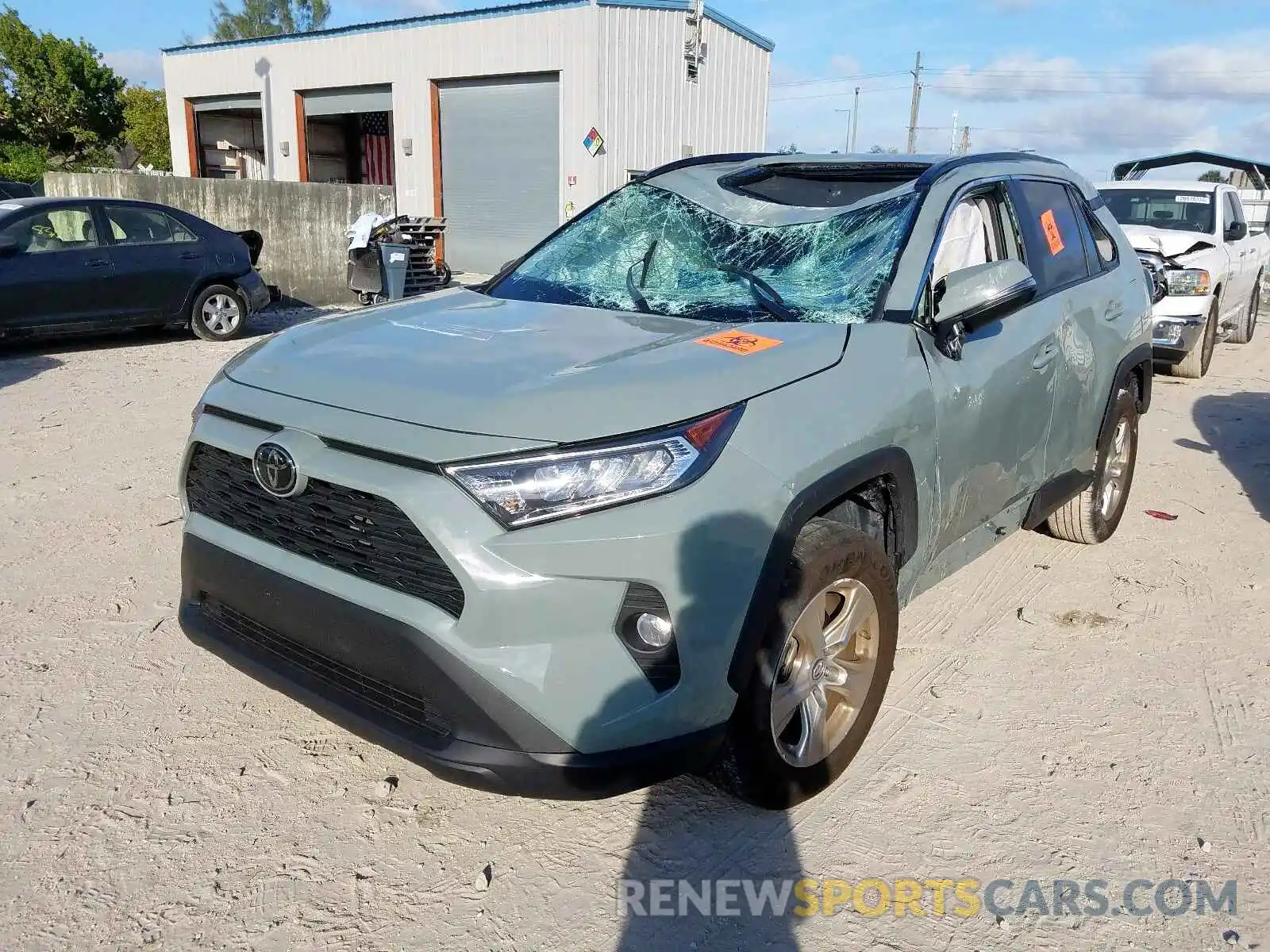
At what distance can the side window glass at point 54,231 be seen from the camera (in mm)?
9164

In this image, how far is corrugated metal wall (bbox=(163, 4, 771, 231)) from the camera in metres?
18.9

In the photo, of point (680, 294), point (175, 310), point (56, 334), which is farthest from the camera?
point (175, 310)

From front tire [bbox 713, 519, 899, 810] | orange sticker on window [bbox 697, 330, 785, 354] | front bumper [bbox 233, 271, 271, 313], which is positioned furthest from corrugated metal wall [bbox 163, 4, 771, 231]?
front tire [bbox 713, 519, 899, 810]

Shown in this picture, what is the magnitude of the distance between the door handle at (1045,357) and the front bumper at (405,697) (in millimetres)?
2098

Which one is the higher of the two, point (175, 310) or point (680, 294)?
point (680, 294)

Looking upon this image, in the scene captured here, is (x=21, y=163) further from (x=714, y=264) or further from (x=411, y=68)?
(x=714, y=264)

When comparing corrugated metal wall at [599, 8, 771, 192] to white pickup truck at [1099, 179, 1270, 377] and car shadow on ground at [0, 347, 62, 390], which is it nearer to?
white pickup truck at [1099, 179, 1270, 377]

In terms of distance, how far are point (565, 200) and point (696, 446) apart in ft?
59.6

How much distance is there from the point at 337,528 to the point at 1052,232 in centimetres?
325

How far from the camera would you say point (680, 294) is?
3.41 metres

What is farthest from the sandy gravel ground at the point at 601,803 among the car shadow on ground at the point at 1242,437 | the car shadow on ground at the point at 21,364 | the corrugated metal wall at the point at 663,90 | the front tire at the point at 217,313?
the corrugated metal wall at the point at 663,90

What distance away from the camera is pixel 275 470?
2488mm

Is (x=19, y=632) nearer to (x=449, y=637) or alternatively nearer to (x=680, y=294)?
(x=449, y=637)

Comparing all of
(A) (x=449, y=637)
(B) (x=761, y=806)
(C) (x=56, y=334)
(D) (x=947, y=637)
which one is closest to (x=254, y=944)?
(A) (x=449, y=637)
